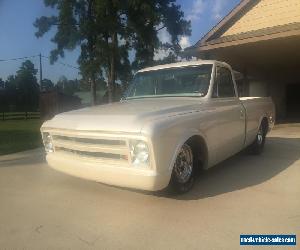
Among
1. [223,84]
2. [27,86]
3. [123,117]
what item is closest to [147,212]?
[123,117]

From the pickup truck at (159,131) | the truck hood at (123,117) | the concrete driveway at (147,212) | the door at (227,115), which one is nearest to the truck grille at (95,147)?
the pickup truck at (159,131)

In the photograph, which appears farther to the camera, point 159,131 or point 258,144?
point 258,144

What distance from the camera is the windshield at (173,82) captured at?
5484 millimetres

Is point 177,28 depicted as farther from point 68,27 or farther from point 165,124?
point 165,124

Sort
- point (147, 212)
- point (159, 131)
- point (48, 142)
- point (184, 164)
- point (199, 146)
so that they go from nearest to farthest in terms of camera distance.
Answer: point (159, 131)
point (147, 212)
point (184, 164)
point (199, 146)
point (48, 142)

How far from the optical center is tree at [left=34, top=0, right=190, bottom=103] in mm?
24594

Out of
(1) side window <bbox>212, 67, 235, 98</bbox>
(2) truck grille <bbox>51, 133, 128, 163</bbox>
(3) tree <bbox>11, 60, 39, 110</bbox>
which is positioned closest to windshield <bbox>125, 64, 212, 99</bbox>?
(1) side window <bbox>212, 67, 235, 98</bbox>

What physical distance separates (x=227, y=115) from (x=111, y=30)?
67.3ft

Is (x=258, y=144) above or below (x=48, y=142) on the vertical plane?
below

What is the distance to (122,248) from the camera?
3.28m

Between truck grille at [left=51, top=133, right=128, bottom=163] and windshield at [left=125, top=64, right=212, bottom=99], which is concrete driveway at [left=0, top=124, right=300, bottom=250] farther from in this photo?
windshield at [left=125, top=64, right=212, bottom=99]

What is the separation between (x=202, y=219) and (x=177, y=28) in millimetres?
24964

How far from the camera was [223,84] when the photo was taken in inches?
229

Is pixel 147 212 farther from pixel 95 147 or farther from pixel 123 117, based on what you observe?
pixel 123 117
